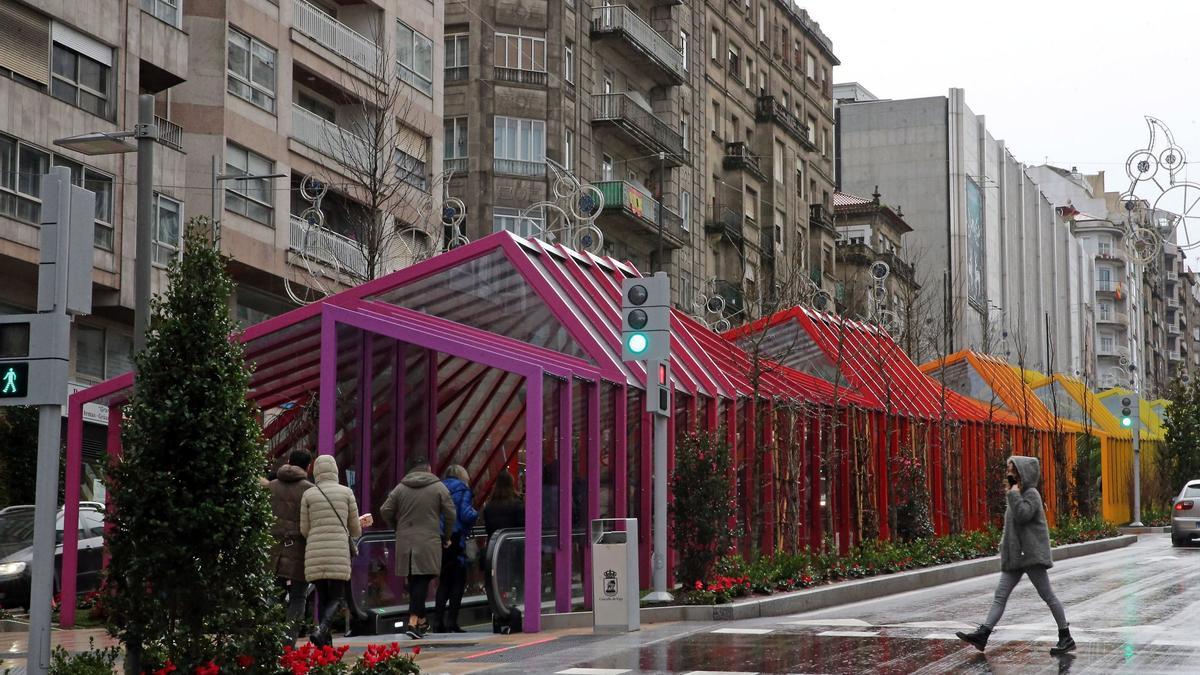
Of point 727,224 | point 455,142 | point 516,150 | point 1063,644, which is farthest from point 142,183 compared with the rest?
point 727,224

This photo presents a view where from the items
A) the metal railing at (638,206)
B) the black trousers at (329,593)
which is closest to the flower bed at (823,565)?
the black trousers at (329,593)

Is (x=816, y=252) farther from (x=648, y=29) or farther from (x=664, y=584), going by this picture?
(x=664, y=584)

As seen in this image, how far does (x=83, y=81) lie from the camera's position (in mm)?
33781

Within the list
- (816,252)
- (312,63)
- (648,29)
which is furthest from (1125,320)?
(312,63)

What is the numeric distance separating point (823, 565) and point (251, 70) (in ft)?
70.2

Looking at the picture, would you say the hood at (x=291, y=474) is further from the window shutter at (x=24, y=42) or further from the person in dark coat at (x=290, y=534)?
the window shutter at (x=24, y=42)

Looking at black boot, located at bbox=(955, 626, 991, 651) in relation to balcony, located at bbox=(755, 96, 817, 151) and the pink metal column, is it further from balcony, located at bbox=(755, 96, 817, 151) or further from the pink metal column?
balcony, located at bbox=(755, 96, 817, 151)

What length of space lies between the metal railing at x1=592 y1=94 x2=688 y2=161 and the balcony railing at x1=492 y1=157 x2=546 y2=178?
12.4 ft

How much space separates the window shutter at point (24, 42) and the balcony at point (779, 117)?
40.3m

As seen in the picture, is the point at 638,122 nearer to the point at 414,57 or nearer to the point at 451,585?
the point at 414,57

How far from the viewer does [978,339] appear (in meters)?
97.9

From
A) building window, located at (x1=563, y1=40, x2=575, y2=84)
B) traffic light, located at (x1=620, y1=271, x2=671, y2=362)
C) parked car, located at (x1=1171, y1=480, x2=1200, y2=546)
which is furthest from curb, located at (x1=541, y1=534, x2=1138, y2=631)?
building window, located at (x1=563, y1=40, x2=575, y2=84)

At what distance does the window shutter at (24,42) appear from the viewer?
31.6 meters

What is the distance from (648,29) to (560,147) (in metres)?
7.74
